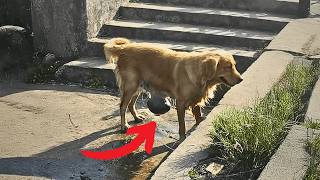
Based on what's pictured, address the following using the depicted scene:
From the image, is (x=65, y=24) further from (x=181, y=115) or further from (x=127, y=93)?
(x=181, y=115)

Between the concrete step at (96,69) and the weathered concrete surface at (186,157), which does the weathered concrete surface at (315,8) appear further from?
the weathered concrete surface at (186,157)

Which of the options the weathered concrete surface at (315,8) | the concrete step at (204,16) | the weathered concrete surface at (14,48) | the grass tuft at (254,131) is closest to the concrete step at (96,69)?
the concrete step at (204,16)

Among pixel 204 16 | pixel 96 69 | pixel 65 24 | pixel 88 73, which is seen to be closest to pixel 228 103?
pixel 96 69

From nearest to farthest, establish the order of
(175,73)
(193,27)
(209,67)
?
(209,67)
(175,73)
(193,27)

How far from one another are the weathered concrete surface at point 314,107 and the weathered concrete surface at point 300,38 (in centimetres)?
192

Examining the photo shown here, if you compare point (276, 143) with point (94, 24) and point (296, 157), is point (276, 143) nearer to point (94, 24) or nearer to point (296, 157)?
point (296, 157)

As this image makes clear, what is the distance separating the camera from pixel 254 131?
438cm

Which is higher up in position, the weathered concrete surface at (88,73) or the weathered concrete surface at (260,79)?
the weathered concrete surface at (260,79)

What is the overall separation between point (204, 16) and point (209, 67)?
14.5ft

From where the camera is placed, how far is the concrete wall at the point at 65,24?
9.36m

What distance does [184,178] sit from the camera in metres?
4.15

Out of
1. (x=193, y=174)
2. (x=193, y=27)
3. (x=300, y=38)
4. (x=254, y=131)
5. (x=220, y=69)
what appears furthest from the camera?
(x=193, y=27)

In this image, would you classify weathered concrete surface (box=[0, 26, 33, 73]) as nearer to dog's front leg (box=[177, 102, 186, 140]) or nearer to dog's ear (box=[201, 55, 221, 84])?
dog's front leg (box=[177, 102, 186, 140])

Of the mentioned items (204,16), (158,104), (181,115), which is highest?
(204,16)
